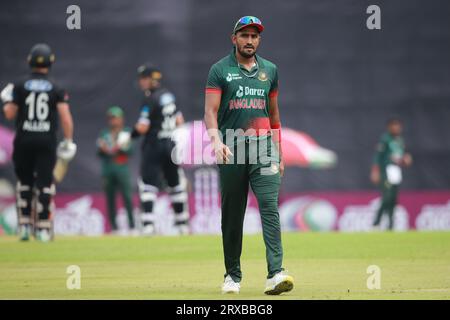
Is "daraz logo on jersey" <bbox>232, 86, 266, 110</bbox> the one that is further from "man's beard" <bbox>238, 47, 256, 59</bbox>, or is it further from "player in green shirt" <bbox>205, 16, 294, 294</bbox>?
"man's beard" <bbox>238, 47, 256, 59</bbox>

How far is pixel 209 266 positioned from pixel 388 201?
10748 millimetres

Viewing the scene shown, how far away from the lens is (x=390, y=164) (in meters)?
Answer: 24.2

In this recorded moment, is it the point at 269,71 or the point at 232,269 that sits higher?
the point at 269,71

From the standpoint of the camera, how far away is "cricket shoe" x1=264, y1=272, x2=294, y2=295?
1007 centimetres

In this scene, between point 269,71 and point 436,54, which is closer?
point 269,71

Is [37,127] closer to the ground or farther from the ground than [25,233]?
farther from the ground

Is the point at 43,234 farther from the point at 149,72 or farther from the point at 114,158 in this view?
the point at 114,158

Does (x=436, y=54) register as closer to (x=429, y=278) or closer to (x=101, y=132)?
(x=101, y=132)

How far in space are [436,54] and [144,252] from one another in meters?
11.6

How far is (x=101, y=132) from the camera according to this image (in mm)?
24688

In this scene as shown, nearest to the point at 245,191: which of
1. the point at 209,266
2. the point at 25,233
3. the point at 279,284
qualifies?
the point at 279,284

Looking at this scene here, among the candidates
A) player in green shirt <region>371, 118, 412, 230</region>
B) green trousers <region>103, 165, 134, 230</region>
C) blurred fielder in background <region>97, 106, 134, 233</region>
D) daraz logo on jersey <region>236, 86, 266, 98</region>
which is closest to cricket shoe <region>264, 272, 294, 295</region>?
daraz logo on jersey <region>236, 86, 266, 98</region>
